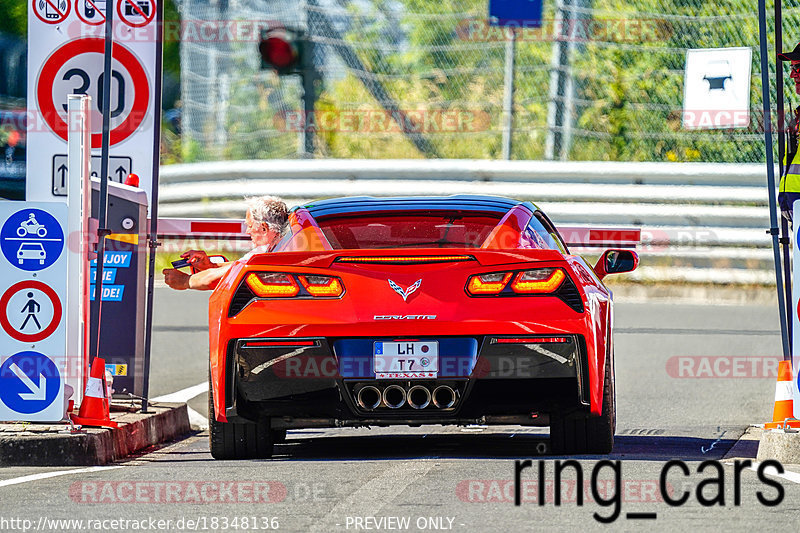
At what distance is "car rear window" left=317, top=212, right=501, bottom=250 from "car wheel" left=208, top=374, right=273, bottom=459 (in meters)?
0.91

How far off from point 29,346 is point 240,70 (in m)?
11.7

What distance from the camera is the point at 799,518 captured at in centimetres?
609

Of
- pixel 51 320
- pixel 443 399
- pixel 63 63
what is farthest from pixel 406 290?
pixel 63 63

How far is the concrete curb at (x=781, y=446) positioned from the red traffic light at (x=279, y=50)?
11086mm

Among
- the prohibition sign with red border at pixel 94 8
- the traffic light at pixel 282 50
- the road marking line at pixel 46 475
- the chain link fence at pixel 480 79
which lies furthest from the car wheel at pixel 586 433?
the traffic light at pixel 282 50

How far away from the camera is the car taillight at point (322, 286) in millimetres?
7434

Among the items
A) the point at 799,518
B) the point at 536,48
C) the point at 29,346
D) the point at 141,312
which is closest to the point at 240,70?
the point at 536,48

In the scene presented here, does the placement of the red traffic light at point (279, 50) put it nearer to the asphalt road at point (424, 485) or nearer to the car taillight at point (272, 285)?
the asphalt road at point (424, 485)

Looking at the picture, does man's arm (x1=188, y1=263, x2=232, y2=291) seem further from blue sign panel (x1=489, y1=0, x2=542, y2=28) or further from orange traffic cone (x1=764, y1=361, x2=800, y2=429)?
blue sign panel (x1=489, y1=0, x2=542, y2=28)

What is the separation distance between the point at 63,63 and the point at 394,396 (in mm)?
3549

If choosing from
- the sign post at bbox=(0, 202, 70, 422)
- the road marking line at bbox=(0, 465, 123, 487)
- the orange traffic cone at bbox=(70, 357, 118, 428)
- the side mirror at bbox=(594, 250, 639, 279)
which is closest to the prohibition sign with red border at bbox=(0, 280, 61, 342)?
the sign post at bbox=(0, 202, 70, 422)

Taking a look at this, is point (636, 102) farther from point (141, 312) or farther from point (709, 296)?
point (141, 312)

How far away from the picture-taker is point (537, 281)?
7457mm

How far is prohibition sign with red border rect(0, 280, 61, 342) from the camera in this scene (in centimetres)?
816
